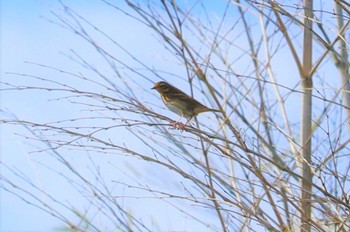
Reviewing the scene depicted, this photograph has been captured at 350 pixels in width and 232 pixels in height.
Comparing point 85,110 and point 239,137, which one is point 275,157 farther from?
point 85,110

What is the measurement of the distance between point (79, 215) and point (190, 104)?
1072 millimetres

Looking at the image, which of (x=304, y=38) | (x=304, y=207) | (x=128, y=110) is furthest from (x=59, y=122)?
(x=304, y=38)

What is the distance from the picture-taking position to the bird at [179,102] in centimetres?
429

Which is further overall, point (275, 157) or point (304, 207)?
point (275, 157)

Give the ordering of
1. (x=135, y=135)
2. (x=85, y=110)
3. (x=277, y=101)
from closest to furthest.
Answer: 1. (x=85, y=110)
2. (x=135, y=135)
3. (x=277, y=101)

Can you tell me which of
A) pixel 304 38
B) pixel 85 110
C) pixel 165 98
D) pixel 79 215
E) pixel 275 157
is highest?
pixel 304 38

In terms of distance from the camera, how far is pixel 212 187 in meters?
3.16

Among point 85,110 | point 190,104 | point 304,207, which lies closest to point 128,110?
point 85,110

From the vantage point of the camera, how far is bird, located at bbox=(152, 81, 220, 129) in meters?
4.29

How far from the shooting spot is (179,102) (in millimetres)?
4469

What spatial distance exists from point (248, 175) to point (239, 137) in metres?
0.37

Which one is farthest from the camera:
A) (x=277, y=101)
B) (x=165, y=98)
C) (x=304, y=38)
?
(x=165, y=98)

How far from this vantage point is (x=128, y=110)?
120 inches

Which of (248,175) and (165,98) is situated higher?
(165,98)
